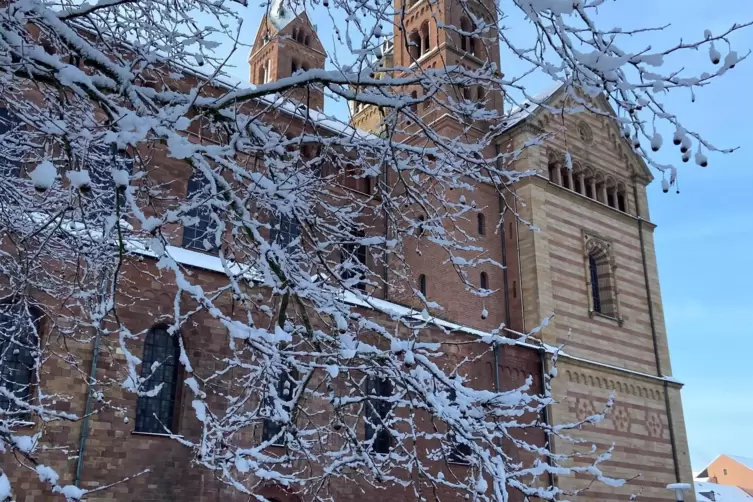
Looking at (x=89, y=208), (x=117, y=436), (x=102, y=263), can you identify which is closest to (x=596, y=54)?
(x=89, y=208)

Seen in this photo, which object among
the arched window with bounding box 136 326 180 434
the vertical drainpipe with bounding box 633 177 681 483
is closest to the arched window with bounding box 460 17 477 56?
the vertical drainpipe with bounding box 633 177 681 483

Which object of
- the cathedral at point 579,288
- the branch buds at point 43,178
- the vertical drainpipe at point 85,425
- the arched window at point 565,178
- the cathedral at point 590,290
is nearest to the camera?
the branch buds at point 43,178

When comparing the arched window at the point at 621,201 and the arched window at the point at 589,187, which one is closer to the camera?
the arched window at the point at 589,187

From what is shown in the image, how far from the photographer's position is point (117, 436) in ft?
40.1

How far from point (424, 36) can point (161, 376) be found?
60.8 ft

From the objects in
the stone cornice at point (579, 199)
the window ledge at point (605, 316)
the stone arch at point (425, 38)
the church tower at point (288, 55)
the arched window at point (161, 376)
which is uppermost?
the church tower at point (288, 55)

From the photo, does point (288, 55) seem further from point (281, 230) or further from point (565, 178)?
point (281, 230)

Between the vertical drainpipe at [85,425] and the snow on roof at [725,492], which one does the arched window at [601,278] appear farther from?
the snow on roof at [725,492]

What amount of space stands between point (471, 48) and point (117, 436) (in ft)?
68.3

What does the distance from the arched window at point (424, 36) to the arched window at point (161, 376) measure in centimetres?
1743

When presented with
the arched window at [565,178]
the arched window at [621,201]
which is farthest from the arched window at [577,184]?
the arched window at [621,201]

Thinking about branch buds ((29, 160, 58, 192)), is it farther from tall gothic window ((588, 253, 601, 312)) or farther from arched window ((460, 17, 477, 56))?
arched window ((460, 17, 477, 56))

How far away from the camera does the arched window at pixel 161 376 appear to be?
13180mm

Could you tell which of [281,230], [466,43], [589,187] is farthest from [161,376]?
[466,43]
